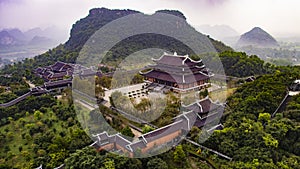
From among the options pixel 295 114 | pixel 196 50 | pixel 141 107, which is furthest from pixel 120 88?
pixel 196 50

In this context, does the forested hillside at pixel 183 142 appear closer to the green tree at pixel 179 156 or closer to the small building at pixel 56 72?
the green tree at pixel 179 156

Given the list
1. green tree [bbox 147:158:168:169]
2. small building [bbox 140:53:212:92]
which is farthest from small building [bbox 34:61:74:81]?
green tree [bbox 147:158:168:169]

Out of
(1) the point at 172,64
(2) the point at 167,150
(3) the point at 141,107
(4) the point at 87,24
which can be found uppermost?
(4) the point at 87,24

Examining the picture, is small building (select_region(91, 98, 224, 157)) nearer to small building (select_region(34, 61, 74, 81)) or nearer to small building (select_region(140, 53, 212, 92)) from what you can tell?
small building (select_region(140, 53, 212, 92))

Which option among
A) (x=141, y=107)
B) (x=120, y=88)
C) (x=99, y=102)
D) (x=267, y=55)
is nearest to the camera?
(x=141, y=107)

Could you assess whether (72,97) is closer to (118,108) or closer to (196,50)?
(118,108)

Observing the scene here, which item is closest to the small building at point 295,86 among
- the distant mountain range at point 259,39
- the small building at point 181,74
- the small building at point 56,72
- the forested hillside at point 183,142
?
the forested hillside at point 183,142

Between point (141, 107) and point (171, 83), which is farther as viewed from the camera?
point (171, 83)
